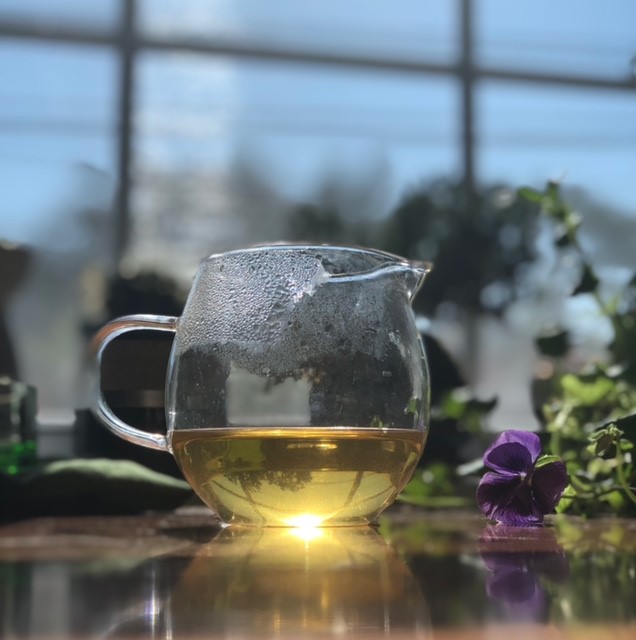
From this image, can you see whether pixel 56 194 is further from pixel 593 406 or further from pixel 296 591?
pixel 296 591

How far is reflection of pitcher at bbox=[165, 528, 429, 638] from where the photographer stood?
265 mm

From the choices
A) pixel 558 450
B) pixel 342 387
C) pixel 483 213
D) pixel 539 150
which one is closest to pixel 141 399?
pixel 342 387

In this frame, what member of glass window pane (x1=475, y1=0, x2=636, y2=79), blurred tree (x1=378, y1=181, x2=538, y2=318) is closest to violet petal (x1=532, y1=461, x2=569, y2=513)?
blurred tree (x1=378, y1=181, x2=538, y2=318)

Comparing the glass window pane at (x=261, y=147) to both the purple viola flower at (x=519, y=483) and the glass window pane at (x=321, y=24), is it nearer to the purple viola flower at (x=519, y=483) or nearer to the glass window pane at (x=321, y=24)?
the glass window pane at (x=321, y=24)

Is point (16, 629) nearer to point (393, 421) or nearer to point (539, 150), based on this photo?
point (393, 421)

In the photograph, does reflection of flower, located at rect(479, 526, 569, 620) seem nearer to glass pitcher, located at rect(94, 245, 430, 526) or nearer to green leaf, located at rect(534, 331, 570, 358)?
glass pitcher, located at rect(94, 245, 430, 526)

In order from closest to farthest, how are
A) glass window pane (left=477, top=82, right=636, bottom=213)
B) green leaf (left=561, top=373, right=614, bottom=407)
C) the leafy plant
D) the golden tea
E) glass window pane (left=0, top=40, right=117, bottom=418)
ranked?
the golden tea < the leafy plant < green leaf (left=561, top=373, right=614, bottom=407) < glass window pane (left=0, top=40, right=117, bottom=418) < glass window pane (left=477, top=82, right=636, bottom=213)

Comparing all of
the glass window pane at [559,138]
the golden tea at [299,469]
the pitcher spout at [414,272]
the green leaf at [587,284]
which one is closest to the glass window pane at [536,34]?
the glass window pane at [559,138]

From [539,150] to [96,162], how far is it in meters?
0.49

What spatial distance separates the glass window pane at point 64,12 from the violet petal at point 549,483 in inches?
25.9

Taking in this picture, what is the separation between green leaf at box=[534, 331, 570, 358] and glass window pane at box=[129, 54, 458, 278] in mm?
218

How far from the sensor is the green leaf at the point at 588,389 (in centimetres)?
76

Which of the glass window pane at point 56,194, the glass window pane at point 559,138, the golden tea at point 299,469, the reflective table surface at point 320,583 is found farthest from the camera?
the glass window pane at point 559,138

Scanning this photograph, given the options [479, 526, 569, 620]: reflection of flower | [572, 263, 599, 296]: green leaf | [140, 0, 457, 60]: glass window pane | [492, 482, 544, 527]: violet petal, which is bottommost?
[479, 526, 569, 620]: reflection of flower
